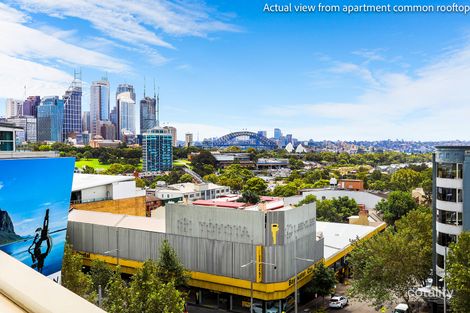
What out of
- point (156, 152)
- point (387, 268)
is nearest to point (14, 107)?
point (156, 152)

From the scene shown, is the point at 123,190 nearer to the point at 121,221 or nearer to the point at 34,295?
the point at 121,221

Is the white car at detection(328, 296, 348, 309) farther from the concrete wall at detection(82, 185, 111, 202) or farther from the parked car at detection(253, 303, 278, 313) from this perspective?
the concrete wall at detection(82, 185, 111, 202)

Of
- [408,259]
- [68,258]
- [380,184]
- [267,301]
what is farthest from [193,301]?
[380,184]

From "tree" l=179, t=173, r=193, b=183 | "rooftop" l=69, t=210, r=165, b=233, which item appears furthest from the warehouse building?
"tree" l=179, t=173, r=193, b=183

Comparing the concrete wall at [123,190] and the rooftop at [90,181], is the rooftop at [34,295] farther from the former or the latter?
the concrete wall at [123,190]

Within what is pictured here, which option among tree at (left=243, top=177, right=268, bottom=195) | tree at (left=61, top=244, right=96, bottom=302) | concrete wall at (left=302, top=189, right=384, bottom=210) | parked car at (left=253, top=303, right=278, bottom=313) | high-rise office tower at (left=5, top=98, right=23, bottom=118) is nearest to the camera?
tree at (left=61, top=244, right=96, bottom=302)

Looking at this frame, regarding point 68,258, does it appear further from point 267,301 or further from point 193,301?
point 267,301

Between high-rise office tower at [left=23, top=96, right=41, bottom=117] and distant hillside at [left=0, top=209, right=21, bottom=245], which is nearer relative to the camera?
distant hillside at [left=0, top=209, right=21, bottom=245]
